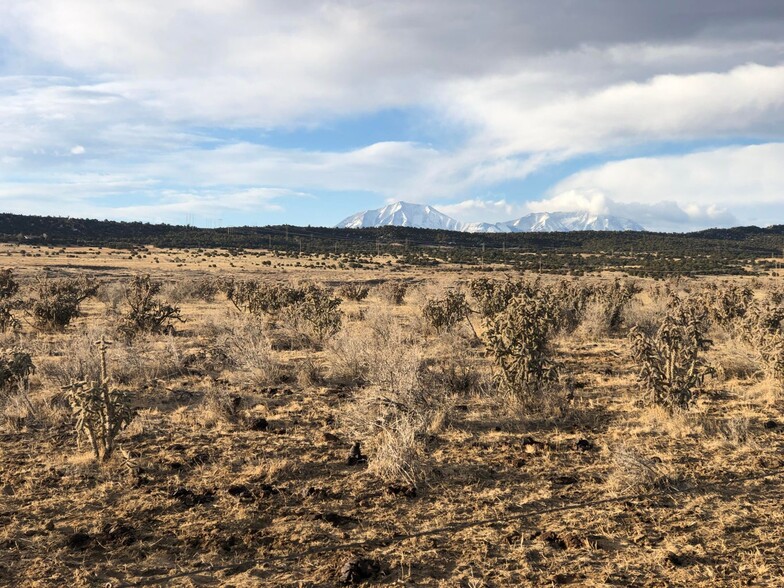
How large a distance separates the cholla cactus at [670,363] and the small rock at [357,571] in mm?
6286

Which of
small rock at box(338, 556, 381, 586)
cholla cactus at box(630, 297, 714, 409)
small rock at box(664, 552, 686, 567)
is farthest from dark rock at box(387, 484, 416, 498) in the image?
cholla cactus at box(630, 297, 714, 409)

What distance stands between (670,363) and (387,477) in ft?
19.3

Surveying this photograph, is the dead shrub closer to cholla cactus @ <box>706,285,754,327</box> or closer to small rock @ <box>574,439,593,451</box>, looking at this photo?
small rock @ <box>574,439,593,451</box>

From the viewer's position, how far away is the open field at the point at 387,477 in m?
4.75

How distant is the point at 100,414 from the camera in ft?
22.9

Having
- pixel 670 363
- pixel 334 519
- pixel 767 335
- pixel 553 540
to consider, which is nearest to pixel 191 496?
pixel 334 519

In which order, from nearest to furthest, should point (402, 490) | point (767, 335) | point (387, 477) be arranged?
point (402, 490), point (387, 477), point (767, 335)

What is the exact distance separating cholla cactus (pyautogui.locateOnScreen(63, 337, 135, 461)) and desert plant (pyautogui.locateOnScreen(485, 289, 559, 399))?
623 cm

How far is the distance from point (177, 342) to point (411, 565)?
11841mm

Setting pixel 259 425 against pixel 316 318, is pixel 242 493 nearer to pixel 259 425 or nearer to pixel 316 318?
pixel 259 425

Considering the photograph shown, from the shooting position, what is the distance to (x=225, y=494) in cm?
604

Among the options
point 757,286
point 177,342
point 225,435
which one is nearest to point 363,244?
point 757,286

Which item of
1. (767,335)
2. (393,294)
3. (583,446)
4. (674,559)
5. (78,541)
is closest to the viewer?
(674,559)

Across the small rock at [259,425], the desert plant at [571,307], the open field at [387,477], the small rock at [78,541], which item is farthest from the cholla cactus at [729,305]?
the small rock at [78,541]
